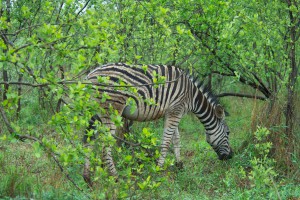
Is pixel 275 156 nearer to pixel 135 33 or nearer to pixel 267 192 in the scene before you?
pixel 267 192

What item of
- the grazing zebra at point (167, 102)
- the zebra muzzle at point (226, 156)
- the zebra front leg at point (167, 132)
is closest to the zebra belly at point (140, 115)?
the grazing zebra at point (167, 102)

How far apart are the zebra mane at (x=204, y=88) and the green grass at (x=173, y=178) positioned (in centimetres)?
90

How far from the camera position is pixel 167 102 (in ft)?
31.8

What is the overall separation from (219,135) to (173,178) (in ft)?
5.59

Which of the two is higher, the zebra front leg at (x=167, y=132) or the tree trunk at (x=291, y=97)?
the tree trunk at (x=291, y=97)

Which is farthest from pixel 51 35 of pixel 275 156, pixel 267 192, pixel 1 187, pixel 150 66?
pixel 275 156

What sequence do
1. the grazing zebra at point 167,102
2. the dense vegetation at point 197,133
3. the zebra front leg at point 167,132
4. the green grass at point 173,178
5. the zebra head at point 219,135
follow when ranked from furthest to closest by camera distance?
the zebra head at point 219,135 → the zebra front leg at point 167,132 → the grazing zebra at point 167,102 → the dense vegetation at point 197,133 → the green grass at point 173,178

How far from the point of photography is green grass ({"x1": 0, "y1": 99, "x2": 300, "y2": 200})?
20.7 ft

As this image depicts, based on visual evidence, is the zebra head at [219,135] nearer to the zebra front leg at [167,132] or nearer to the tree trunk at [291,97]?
the zebra front leg at [167,132]

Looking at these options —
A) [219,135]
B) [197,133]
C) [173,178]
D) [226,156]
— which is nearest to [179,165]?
[173,178]

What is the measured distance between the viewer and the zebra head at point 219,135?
Answer: 10289 mm

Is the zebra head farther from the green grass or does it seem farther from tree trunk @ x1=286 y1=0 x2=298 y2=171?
tree trunk @ x1=286 y1=0 x2=298 y2=171

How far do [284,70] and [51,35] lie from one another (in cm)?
580

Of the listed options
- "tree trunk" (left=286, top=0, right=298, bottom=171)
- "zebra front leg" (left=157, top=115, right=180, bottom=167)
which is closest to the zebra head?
"zebra front leg" (left=157, top=115, right=180, bottom=167)
